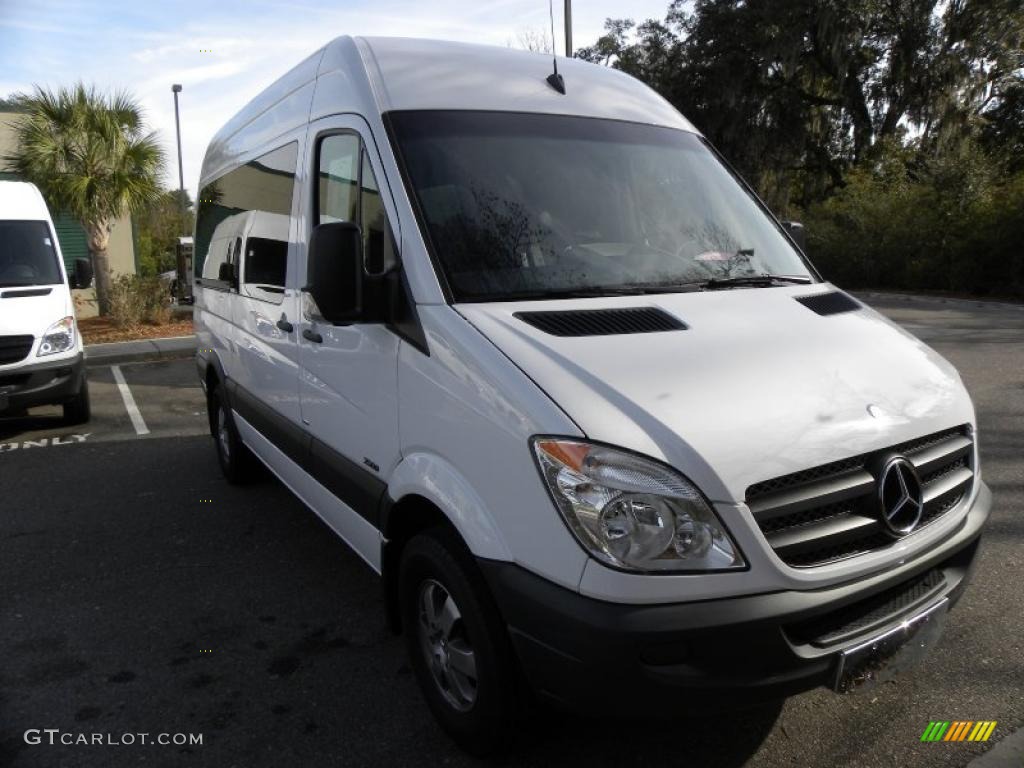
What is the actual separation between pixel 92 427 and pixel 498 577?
694 cm

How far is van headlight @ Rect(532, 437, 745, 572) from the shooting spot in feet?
6.84

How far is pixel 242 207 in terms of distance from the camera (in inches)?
198

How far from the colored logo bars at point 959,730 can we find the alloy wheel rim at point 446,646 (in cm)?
156

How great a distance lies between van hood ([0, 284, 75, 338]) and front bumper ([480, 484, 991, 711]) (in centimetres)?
649

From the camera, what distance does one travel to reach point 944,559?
2529 mm

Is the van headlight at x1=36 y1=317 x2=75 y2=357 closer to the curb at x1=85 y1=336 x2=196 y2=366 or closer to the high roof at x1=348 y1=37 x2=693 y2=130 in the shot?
the curb at x1=85 y1=336 x2=196 y2=366

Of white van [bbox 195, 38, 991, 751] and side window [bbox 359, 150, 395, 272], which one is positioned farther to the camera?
side window [bbox 359, 150, 395, 272]

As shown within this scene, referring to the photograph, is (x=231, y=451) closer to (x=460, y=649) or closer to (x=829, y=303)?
(x=460, y=649)

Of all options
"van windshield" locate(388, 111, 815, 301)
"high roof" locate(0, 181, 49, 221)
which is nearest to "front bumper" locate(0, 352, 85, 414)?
"high roof" locate(0, 181, 49, 221)

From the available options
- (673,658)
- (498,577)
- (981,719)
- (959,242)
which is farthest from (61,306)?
(959,242)

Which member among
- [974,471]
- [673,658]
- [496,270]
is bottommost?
[673,658]

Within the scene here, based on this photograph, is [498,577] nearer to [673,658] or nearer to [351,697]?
[673,658]

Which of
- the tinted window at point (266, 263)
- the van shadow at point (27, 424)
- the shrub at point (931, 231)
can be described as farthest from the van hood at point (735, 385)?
the shrub at point (931, 231)

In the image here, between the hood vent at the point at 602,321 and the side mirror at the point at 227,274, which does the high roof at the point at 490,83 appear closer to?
the hood vent at the point at 602,321
